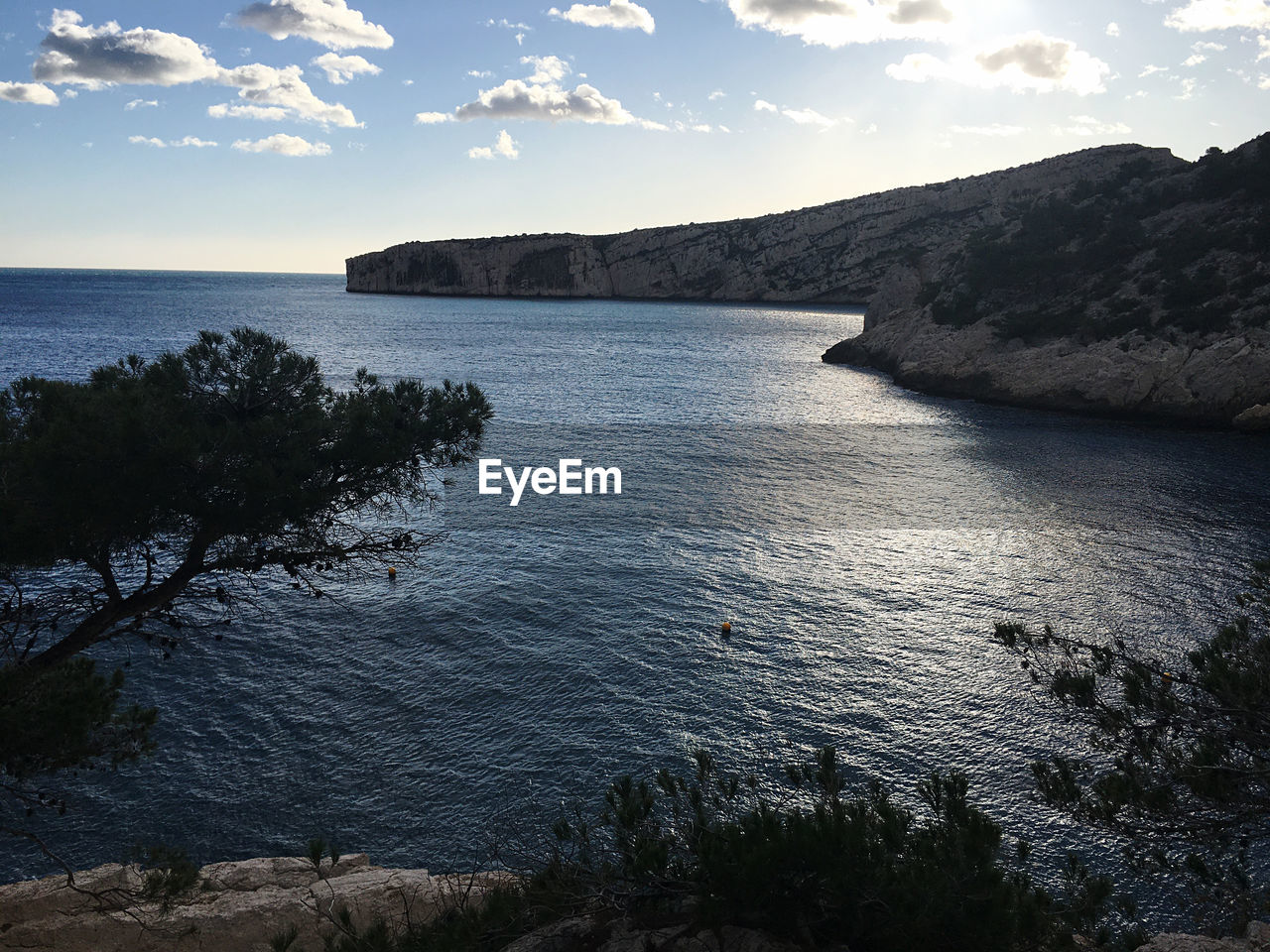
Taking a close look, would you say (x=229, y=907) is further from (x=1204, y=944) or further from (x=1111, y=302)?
(x=1111, y=302)

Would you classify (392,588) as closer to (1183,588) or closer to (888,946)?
(888,946)

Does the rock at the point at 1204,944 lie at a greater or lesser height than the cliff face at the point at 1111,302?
lesser

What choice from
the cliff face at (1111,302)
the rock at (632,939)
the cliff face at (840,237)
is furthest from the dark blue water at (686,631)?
the cliff face at (840,237)

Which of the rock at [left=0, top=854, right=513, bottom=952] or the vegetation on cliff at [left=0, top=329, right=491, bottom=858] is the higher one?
the vegetation on cliff at [left=0, top=329, right=491, bottom=858]

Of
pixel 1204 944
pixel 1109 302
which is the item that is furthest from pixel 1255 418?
pixel 1204 944

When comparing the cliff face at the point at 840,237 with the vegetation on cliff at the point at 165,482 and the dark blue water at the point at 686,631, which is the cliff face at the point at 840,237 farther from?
the vegetation on cliff at the point at 165,482

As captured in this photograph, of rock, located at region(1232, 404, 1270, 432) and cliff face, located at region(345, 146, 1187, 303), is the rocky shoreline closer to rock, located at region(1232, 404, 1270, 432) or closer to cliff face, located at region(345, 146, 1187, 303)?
rock, located at region(1232, 404, 1270, 432)

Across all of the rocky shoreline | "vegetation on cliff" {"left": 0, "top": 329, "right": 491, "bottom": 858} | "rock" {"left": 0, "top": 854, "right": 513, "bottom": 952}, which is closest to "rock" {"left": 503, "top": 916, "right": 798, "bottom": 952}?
the rocky shoreline
